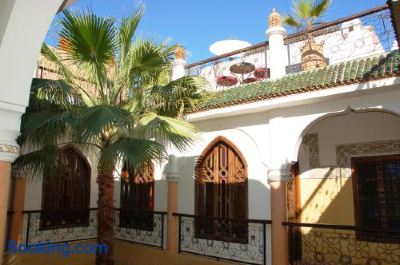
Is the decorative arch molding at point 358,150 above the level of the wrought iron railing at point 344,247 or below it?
above

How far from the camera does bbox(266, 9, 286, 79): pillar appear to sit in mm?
8148

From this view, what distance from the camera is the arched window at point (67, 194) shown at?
364 inches

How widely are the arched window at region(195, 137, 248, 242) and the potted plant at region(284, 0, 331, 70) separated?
2828 mm

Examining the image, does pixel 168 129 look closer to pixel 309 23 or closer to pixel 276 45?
pixel 276 45

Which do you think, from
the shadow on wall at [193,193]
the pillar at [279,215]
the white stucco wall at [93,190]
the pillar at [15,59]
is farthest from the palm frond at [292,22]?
the pillar at [15,59]

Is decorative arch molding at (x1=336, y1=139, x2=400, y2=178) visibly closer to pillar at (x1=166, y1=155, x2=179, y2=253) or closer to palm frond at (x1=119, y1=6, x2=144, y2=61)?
pillar at (x1=166, y1=155, x2=179, y2=253)

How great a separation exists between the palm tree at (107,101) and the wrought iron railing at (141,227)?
184cm

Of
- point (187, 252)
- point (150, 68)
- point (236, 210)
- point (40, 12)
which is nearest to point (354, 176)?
point (236, 210)

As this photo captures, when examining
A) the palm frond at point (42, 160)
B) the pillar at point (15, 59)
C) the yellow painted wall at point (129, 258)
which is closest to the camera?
the pillar at point (15, 59)

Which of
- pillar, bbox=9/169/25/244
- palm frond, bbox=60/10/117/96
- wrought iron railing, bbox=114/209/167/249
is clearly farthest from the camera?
wrought iron railing, bbox=114/209/167/249

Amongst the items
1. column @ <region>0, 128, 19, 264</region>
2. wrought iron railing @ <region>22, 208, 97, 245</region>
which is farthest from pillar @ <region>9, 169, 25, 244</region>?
column @ <region>0, 128, 19, 264</region>

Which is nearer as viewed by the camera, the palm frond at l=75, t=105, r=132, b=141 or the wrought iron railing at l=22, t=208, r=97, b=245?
the palm frond at l=75, t=105, r=132, b=141

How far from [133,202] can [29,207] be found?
8.63 ft

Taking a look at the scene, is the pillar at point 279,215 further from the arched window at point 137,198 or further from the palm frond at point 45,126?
the palm frond at point 45,126
